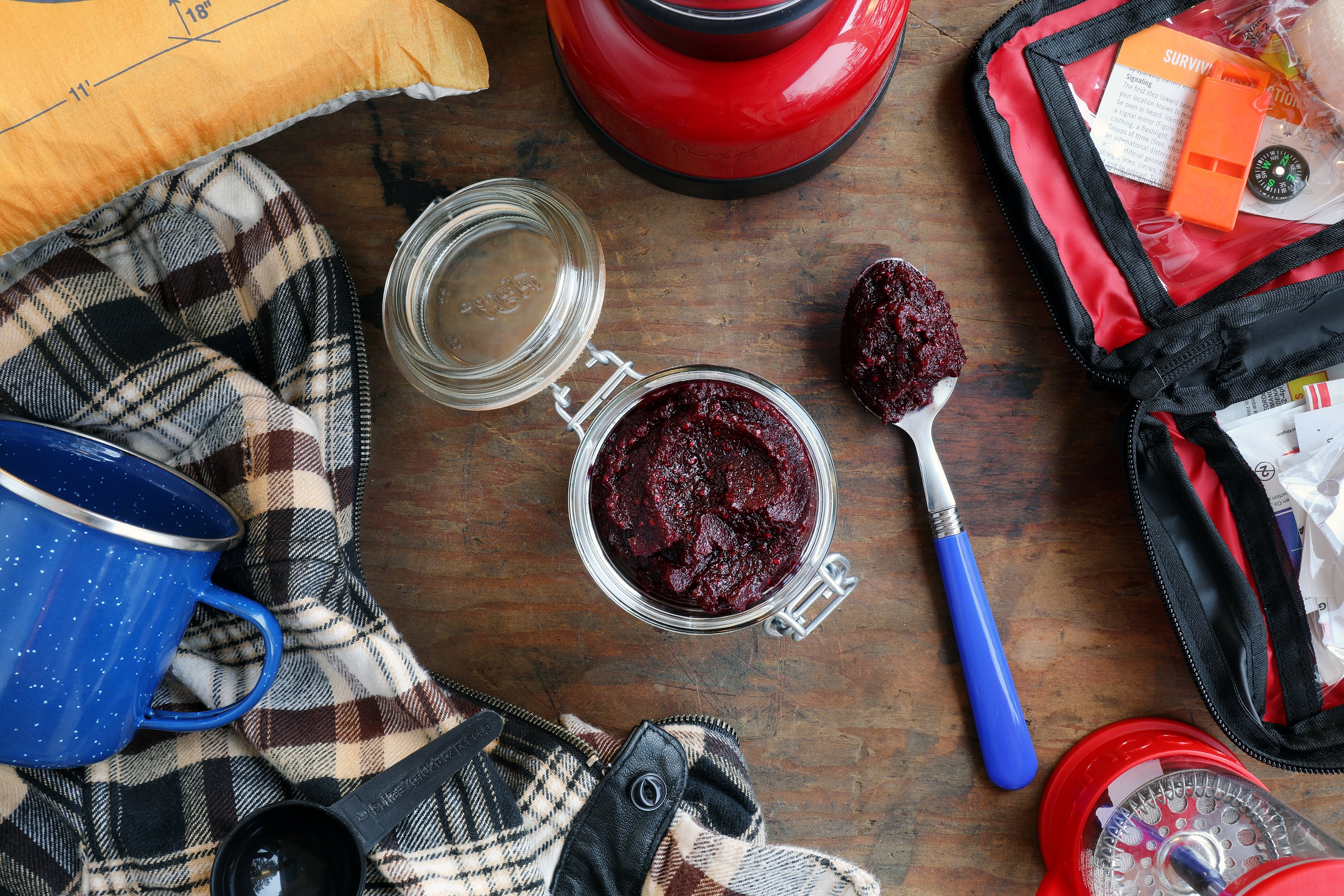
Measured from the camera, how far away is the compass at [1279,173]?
0.97 meters

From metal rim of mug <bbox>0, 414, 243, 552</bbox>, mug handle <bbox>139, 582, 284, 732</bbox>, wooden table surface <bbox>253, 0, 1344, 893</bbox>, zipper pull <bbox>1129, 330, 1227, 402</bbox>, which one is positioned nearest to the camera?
metal rim of mug <bbox>0, 414, 243, 552</bbox>

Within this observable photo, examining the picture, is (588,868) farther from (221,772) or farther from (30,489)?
(30,489)

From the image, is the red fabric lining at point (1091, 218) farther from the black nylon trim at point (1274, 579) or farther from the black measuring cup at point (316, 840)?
the black measuring cup at point (316, 840)

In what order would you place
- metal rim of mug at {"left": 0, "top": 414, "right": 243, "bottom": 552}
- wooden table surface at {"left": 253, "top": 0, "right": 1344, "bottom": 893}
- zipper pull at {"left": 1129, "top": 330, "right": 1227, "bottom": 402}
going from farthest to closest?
1. wooden table surface at {"left": 253, "top": 0, "right": 1344, "bottom": 893}
2. zipper pull at {"left": 1129, "top": 330, "right": 1227, "bottom": 402}
3. metal rim of mug at {"left": 0, "top": 414, "right": 243, "bottom": 552}

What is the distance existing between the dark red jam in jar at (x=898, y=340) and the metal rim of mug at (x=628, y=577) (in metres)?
0.11

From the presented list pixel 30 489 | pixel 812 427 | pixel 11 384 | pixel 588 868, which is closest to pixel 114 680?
pixel 30 489

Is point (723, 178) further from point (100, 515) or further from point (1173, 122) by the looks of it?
point (100, 515)

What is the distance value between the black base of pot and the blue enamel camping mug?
2.18 ft

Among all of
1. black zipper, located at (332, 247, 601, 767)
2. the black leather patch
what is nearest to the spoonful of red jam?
the black leather patch

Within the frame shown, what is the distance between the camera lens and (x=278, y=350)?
1.03m

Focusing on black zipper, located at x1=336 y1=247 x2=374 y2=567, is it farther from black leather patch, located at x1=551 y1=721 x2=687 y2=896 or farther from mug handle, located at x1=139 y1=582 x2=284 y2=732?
black leather patch, located at x1=551 y1=721 x2=687 y2=896

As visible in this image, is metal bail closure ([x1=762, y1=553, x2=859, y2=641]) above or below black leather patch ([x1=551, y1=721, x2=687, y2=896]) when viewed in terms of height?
above

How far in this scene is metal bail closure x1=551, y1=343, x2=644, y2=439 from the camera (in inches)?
39.6

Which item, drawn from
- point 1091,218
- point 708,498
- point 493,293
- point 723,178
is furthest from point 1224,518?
point 493,293
